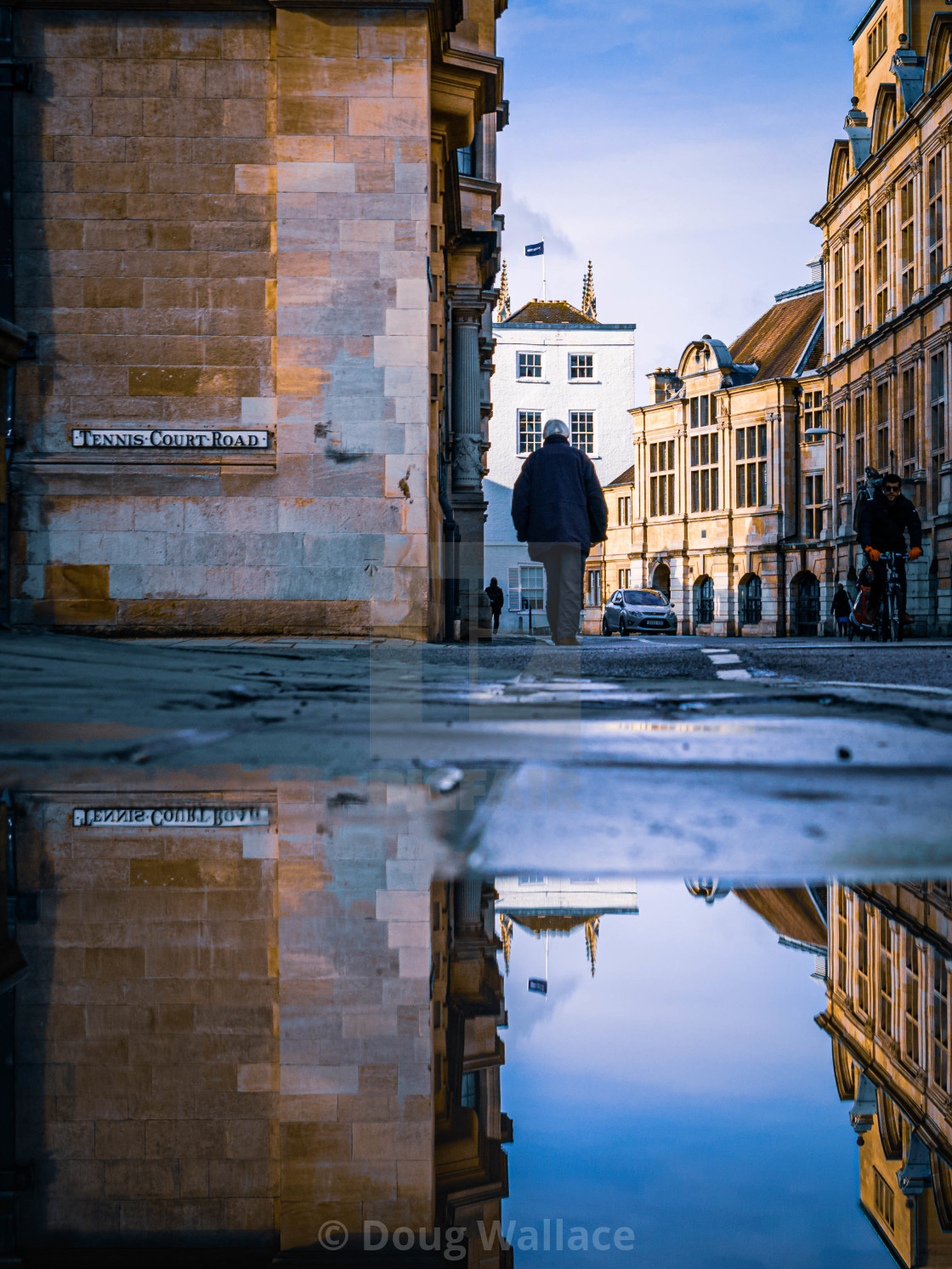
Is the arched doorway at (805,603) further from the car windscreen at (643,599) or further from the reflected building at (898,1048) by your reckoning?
the reflected building at (898,1048)

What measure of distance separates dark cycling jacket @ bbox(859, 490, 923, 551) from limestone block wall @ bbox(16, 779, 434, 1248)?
47.7 feet

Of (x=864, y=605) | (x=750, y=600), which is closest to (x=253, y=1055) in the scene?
(x=864, y=605)

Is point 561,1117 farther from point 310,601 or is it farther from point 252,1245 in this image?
point 310,601

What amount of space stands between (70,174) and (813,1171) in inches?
445

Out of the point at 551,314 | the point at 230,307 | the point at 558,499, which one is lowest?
the point at 558,499

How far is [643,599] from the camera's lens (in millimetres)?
45125

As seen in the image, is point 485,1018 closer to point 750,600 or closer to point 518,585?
point 750,600

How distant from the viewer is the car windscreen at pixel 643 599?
4453cm

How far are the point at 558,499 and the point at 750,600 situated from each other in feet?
151

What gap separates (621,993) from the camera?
152cm

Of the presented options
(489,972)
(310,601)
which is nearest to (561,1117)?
(489,972)

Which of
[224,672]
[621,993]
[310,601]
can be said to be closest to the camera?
[621,993]

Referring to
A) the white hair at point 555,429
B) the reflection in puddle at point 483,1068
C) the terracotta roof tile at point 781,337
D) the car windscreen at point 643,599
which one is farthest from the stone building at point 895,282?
the reflection in puddle at point 483,1068

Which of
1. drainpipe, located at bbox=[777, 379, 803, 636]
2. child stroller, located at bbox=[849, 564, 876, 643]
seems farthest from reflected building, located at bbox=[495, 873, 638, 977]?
drainpipe, located at bbox=[777, 379, 803, 636]
